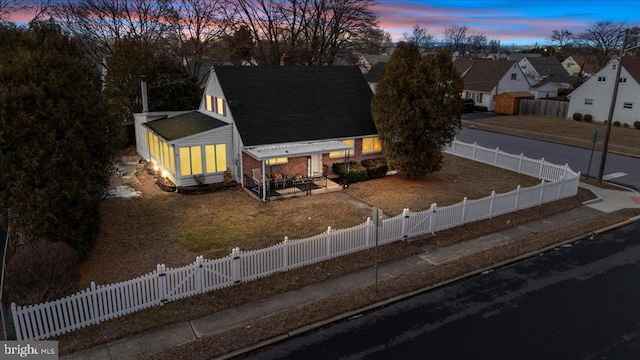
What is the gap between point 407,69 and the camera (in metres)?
21.7

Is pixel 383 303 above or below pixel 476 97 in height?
below

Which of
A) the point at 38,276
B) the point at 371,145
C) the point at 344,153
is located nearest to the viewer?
the point at 38,276

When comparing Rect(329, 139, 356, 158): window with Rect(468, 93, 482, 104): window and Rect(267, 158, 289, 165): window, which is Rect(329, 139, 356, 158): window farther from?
Rect(468, 93, 482, 104): window

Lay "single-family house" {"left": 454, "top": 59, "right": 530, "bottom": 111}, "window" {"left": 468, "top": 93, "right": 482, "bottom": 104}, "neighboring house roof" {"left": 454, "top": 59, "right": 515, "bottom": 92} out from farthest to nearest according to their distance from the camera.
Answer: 1. "window" {"left": 468, "top": 93, "right": 482, "bottom": 104}
2. "neighboring house roof" {"left": 454, "top": 59, "right": 515, "bottom": 92}
3. "single-family house" {"left": 454, "top": 59, "right": 530, "bottom": 111}

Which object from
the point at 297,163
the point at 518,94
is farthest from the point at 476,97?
the point at 297,163

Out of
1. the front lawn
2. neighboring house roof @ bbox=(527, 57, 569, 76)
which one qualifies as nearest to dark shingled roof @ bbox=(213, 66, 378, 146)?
the front lawn

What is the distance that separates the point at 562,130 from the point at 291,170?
31.1m

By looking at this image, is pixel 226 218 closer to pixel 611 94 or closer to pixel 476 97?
pixel 611 94

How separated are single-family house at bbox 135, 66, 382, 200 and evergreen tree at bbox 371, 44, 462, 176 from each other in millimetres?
2613

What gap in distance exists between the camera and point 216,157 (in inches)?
879

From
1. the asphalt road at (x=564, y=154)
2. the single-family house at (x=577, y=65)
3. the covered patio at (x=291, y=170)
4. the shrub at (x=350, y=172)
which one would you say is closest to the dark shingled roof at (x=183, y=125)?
the covered patio at (x=291, y=170)

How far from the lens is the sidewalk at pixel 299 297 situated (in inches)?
380

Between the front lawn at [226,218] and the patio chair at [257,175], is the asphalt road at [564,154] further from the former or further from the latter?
the patio chair at [257,175]

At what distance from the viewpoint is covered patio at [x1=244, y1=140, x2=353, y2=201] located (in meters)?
20.8
